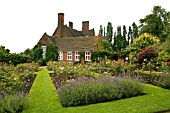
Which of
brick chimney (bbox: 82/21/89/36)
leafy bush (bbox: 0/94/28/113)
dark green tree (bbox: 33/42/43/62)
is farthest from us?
brick chimney (bbox: 82/21/89/36)

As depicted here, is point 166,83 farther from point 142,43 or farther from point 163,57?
point 142,43

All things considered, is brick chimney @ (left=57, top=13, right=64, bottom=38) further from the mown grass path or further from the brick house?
the mown grass path

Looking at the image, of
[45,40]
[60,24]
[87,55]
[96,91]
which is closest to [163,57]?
[96,91]

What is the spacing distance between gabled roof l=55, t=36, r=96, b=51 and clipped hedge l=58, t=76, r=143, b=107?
27.2 m

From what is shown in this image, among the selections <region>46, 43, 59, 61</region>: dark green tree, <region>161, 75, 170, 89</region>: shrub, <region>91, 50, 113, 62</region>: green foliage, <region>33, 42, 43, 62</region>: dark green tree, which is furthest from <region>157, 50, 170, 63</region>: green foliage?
<region>33, 42, 43, 62</region>: dark green tree

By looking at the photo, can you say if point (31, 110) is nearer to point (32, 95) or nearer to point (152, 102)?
point (32, 95)

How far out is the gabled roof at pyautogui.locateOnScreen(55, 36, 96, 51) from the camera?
35.7 metres

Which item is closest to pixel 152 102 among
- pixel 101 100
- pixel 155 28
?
pixel 101 100

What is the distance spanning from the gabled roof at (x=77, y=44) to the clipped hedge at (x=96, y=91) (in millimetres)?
27225

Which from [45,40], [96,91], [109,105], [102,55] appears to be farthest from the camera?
[45,40]

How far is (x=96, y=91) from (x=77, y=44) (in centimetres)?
3065

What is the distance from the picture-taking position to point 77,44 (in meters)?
37.1

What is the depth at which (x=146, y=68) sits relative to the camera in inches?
663

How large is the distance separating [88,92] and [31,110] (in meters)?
1.79
